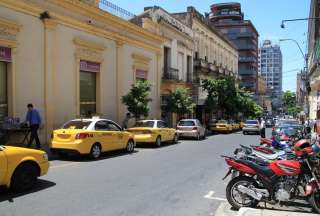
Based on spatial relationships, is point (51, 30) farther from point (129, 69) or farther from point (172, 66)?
point (172, 66)

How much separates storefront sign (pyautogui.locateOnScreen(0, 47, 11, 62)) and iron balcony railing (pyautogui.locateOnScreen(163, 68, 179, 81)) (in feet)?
58.8

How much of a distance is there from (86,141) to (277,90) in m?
150

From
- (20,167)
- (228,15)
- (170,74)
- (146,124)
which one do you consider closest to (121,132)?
(146,124)

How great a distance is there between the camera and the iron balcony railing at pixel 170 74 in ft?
110

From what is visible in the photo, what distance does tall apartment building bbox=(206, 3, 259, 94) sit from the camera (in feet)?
334

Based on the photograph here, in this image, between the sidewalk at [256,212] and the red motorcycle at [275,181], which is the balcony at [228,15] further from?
the sidewalk at [256,212]

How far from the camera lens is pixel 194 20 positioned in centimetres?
4219

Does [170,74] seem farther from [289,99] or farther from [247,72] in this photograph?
[289,99]

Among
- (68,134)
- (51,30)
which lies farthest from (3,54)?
(68,134)

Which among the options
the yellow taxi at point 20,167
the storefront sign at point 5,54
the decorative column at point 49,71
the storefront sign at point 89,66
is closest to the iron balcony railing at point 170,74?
the storefront sign at point 89,66

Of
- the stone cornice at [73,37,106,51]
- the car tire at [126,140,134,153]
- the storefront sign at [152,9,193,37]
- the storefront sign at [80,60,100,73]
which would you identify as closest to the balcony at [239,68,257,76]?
the storefront sign at [152,9,193,37]

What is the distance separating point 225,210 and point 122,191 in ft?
8.07

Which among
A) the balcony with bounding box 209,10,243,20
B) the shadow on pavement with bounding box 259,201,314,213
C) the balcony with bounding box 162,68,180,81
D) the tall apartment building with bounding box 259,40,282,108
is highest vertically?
the balcony with bounding box 209,10,243,20

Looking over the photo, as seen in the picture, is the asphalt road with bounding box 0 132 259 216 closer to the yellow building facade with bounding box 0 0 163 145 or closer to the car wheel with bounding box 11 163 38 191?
the car wheel with bounding box 11 163 38 191
